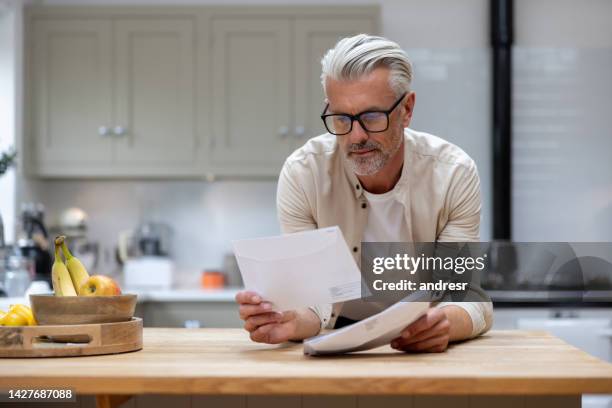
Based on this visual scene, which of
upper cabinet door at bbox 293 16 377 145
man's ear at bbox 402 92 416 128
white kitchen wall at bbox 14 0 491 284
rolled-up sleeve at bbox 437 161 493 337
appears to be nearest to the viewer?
man's ear at bbox 402 92 416 128

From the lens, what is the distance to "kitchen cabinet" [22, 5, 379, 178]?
441 cm

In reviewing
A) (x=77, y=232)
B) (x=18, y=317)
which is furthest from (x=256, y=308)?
(x=77, y=232)

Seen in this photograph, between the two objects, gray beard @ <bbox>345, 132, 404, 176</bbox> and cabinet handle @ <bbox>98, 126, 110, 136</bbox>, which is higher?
cabinet handle @ <bbox>98, 126, 110, 136</bbox>

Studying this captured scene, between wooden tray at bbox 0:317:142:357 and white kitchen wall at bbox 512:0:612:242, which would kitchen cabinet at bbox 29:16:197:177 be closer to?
white kitchen wall at bbox 512:0:612:242

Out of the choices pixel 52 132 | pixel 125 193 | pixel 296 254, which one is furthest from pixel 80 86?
pixel 296 254

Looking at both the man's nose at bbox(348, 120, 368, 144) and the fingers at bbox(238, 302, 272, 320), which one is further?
the man's nose at bbox(348, 120, 368, 144)

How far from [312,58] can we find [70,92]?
1.32 meters

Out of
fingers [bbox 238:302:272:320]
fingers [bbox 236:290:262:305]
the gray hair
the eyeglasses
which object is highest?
the gray hair

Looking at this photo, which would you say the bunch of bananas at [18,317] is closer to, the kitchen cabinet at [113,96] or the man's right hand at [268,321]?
the man's right hand at [268,321]

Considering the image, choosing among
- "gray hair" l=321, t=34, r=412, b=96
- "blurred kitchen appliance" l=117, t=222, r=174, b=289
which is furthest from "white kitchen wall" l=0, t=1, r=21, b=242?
"gray hair" l=321, t=34, r=412, b=96

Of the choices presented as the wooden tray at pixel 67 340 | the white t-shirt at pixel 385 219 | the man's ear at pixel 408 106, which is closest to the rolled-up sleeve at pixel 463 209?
the white t-shirt at pixel 385 219

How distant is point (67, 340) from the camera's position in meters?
1.73

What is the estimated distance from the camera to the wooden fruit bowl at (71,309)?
69.0 inches

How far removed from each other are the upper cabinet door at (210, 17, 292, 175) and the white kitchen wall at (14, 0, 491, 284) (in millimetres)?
424
